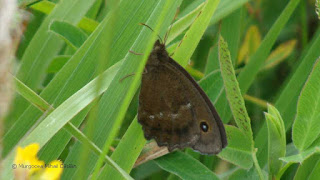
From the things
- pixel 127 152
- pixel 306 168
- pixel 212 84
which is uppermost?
pixel 212 84

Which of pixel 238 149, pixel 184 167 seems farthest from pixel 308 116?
pixel 184 167

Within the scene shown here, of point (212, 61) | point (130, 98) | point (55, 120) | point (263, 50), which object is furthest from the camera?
point (263, 50)

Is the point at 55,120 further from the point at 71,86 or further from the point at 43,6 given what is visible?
the point at 43,6

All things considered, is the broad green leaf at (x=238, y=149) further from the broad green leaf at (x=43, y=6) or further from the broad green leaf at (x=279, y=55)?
the broad green leaf at (x=279, y=55)

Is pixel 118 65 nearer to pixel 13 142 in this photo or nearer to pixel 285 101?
pixel 13 142

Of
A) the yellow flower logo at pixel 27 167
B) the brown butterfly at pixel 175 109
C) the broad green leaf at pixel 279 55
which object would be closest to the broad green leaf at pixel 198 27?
the brown butterfly at pixel 175 109

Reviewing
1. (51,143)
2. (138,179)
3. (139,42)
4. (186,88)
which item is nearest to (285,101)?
(186,88)
